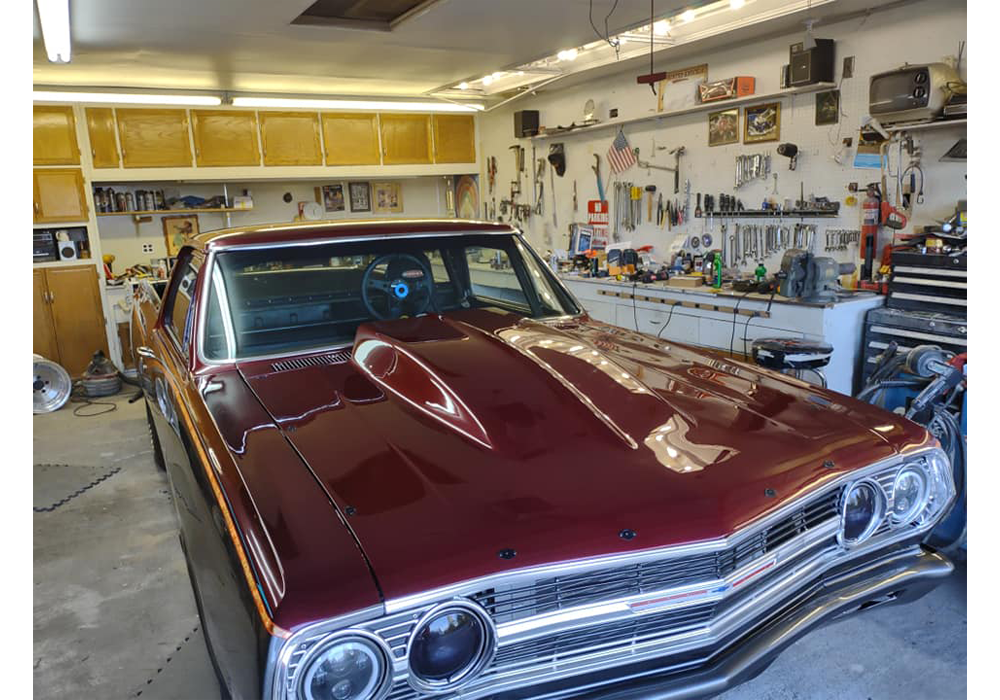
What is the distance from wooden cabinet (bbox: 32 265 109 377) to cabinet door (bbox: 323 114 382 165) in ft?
9.24

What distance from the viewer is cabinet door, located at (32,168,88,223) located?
623cm

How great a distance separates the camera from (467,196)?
8.79 metres

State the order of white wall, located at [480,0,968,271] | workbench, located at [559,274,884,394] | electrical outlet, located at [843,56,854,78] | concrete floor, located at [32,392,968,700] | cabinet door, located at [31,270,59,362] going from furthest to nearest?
cabinet door, located at [31,270,59,362], electrical outlet, located at [843,56,854,78], workbench, located at [559,274,884,394], white wall, located at [480,0,968,271], concrete floor, located at [32,392,968,700]

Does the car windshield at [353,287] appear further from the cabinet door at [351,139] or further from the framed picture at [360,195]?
the framed picture at [360,195]

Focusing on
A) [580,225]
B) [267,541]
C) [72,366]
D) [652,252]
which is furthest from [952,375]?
[72,366]

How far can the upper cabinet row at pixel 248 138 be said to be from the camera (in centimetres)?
637

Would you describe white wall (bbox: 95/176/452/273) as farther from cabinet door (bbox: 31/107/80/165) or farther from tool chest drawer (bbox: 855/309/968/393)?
tool chest drawer (bbox: 855/309/968/393)

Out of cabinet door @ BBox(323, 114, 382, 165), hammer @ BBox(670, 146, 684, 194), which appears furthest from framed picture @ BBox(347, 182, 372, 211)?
hammer @ BBox(670, 146, 684, 194)

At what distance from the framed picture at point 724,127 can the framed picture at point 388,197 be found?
442 cm

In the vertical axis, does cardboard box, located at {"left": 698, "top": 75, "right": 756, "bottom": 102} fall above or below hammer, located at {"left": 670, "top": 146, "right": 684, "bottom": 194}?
above

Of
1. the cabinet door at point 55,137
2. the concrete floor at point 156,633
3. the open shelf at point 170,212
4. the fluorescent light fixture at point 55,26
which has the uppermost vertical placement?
the fluorescent light fixture at point 55,26

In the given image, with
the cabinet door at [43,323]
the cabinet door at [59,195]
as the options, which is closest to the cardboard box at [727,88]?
the cabinet door at [59,195]

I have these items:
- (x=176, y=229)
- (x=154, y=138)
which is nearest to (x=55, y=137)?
(x=154, y=138)

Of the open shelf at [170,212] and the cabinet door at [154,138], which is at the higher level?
the cabinet door at [154,138]
